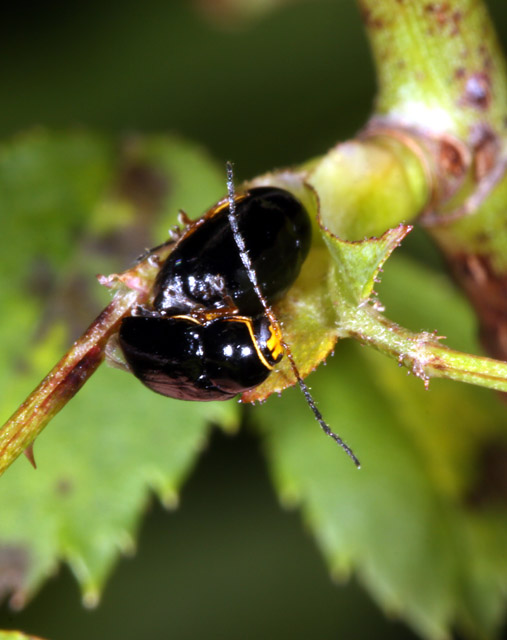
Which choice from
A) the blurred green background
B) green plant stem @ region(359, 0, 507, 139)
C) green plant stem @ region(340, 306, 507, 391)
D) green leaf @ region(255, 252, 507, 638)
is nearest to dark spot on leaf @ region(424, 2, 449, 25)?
green plant stem @ region(359, 0, 507, 139)

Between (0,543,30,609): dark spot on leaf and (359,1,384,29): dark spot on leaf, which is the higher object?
(359,1,384,29): dark spot on leaf

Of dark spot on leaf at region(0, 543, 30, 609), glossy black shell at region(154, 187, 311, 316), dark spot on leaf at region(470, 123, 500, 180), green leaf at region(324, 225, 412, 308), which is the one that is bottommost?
dark spot on leaf at region(0, 543, 30, 609)

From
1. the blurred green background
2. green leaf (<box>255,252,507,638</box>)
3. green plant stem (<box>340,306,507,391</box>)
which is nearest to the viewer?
green plant stem (<box>340,306,507,391</box>)

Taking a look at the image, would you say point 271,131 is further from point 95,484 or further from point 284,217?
point 284,217

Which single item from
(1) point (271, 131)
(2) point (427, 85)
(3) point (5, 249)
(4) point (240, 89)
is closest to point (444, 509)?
(2) point (427, 85)

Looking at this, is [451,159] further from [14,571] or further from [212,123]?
[212,123]

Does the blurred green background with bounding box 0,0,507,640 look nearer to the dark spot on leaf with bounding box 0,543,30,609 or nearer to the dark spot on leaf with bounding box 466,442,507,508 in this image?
the dark spot on leaf with bounding box 466,442,507,508
